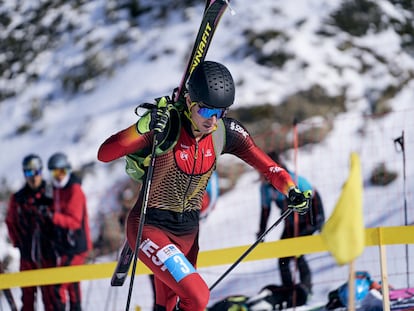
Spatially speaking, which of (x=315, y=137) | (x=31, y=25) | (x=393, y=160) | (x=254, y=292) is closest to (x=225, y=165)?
(x=315, y=137)

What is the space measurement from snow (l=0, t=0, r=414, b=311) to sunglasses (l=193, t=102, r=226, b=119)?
3.83 meters

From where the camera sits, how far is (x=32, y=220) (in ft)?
27.3

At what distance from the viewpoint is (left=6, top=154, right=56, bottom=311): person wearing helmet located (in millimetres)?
8211

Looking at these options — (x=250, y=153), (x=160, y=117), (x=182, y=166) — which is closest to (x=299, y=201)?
(x=250, y=153)

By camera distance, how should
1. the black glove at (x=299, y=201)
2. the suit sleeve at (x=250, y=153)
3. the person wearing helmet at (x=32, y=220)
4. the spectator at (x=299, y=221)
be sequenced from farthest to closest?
the person wearing helmet at (x=32, y=220), the spectator at (x=299, y=221), the suit sleeve at (x=250, y=153), the black glove at (x=299, y=201)

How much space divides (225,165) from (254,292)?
4087 millimetres

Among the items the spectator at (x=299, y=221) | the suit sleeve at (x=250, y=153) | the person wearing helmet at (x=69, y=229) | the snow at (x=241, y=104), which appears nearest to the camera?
the suit sleeve at (x=250, y=153)

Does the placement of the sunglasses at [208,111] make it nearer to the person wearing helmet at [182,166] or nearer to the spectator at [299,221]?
the person wearing helmet at [182,166]

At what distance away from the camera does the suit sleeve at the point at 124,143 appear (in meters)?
4.82

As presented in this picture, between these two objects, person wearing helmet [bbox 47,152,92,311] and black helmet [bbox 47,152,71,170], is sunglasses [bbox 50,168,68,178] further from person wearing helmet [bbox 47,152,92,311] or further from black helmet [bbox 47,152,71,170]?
person wearing helmet [bbox 47,152,92,311]

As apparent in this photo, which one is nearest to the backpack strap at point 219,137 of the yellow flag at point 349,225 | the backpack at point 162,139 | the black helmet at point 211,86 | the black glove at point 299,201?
the backpack at point 162,139

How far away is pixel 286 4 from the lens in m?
15.5

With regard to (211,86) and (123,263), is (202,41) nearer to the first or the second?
(211,86)

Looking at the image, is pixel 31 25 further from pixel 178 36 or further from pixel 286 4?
pixel 286 4
